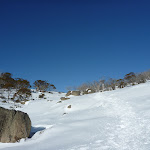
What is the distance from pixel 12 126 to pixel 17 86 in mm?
44794

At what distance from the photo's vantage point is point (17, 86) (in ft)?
157

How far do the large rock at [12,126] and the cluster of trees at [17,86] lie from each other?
27520mm

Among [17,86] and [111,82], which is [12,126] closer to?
[17,86]

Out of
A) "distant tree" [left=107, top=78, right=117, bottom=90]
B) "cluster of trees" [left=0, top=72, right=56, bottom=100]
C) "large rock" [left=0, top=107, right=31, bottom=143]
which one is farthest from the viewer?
"distant tree" [left=107, top=78, right=117, bottom=90]

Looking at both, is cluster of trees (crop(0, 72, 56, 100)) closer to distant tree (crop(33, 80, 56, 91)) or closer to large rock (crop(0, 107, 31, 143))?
distant tree (crop(33, 80, 56, 91))

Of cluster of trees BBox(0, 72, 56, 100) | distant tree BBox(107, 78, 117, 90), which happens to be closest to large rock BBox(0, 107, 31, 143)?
cluster of trees BBox(0, 72, 56, 100)

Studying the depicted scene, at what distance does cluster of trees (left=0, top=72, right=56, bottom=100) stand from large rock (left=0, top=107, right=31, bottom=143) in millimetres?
27520

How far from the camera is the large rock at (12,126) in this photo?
22.1ft

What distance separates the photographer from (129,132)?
5590mm

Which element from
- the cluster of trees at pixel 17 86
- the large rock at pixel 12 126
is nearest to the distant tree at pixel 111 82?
the cluster of trees at pixel 17 86

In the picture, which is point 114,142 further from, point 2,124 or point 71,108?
point 71,108

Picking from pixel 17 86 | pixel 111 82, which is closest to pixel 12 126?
pixel 17 86

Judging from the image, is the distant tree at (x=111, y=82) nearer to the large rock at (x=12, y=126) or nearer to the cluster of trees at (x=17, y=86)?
the cluster of trees at (x=17, y=86)

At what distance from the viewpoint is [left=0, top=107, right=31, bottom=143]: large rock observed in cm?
672
